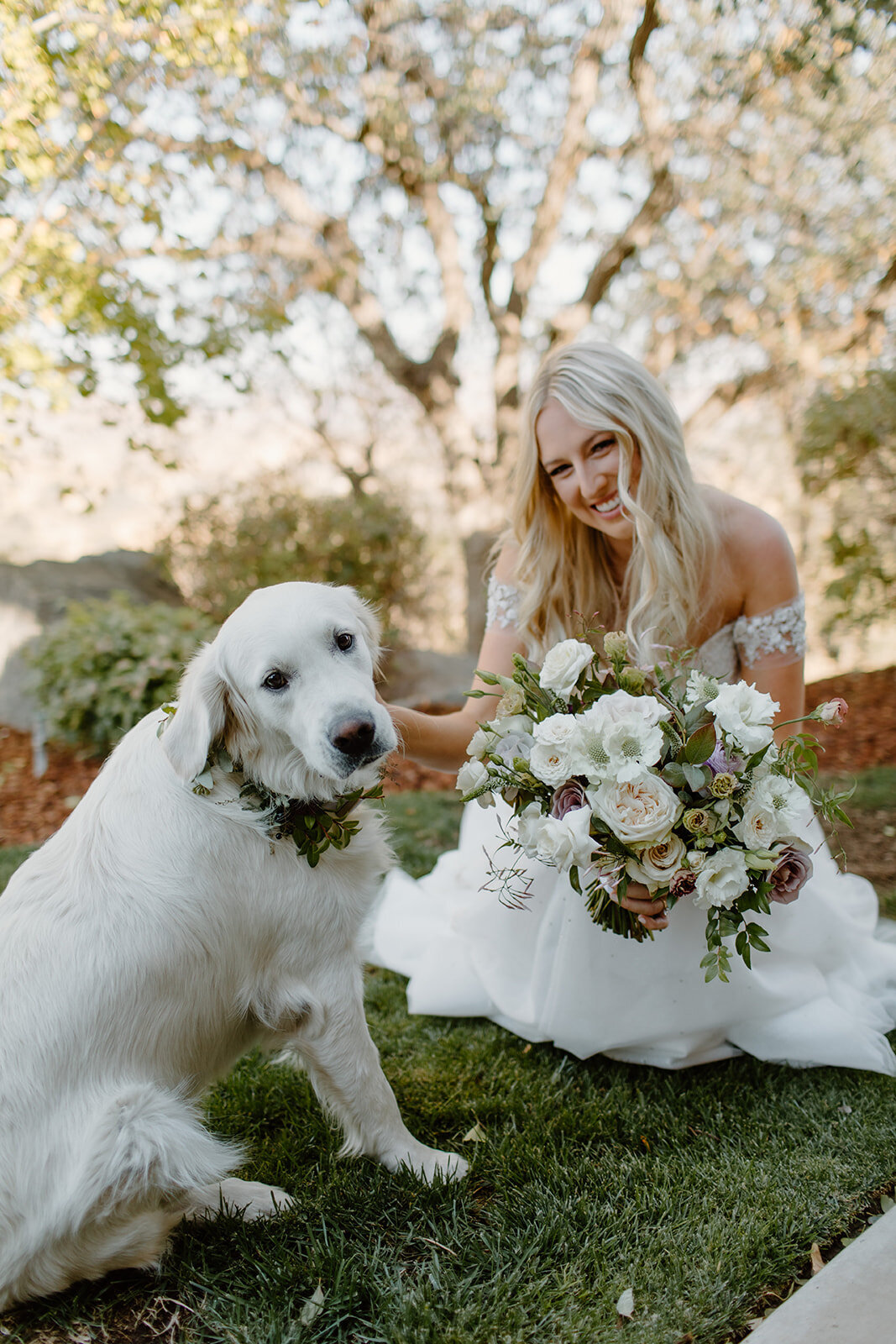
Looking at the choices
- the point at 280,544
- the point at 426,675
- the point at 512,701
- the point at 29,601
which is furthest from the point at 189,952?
the point at 280,544

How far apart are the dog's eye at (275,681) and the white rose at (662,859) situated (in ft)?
2.95

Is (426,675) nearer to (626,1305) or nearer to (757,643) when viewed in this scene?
(757,643)

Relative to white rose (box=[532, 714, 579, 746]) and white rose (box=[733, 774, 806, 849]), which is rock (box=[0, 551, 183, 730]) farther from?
white rose (box=[733, 774, 806, 849])

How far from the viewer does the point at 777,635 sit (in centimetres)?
290

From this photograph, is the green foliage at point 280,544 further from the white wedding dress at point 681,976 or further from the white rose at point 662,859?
the white rose at point 662,859

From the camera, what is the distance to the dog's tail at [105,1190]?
171cm

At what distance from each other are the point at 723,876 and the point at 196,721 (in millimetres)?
1238

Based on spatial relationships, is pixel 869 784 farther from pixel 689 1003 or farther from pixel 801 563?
pixel 801 563

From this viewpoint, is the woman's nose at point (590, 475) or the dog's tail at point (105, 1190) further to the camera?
the woman's nose at point (590, 475)

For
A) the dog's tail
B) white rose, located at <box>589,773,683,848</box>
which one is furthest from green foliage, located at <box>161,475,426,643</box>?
the dog's tail

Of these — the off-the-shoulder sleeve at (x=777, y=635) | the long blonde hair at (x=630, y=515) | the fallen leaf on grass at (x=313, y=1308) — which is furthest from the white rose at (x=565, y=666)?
the fallen leaf on grass at (x=313, y=1308)

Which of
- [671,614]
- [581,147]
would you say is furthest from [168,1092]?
[581,147]

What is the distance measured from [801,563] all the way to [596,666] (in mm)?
10420

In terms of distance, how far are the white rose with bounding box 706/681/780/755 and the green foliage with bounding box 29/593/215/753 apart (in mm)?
4440
